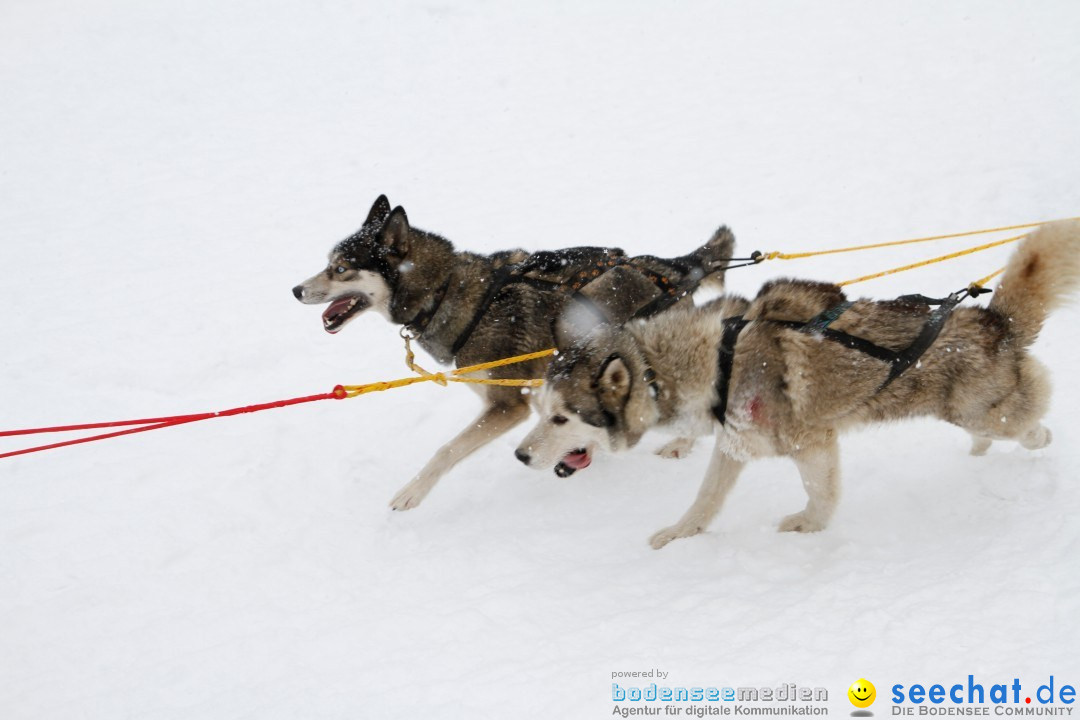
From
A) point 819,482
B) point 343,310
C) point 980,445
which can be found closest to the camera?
point 819,482

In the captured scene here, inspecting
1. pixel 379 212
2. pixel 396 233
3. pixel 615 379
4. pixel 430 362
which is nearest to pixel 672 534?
pixel 615 379

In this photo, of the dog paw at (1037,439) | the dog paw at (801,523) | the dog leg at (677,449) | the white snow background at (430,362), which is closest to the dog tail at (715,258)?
the dog leg at (677,449)

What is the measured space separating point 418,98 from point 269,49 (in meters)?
3.66

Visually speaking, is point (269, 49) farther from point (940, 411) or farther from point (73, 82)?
point (940, 411)

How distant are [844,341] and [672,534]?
1.43 metres

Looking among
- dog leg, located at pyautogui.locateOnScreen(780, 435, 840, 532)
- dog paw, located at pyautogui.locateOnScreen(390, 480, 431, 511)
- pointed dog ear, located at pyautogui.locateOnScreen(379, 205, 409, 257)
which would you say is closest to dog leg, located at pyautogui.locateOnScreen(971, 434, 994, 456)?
dog leg, located at pyautogui.locateOnScreen(780, 435, 840, 532)

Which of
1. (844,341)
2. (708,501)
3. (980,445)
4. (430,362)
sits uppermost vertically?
(844,341)

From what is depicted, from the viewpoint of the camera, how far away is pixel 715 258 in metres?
5.12

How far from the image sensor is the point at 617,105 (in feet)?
40.1

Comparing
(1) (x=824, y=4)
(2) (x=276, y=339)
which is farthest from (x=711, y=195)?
(1) (x=824, y=4)

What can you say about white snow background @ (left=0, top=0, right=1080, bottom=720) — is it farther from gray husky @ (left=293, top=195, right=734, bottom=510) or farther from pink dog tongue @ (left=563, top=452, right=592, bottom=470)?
gray husky @ (left=293, top=195, right=734, bottom=510)

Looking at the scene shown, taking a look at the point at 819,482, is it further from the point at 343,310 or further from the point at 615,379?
the point at 343,310

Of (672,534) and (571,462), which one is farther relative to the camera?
(571,462)

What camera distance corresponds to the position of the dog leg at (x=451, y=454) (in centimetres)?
455
